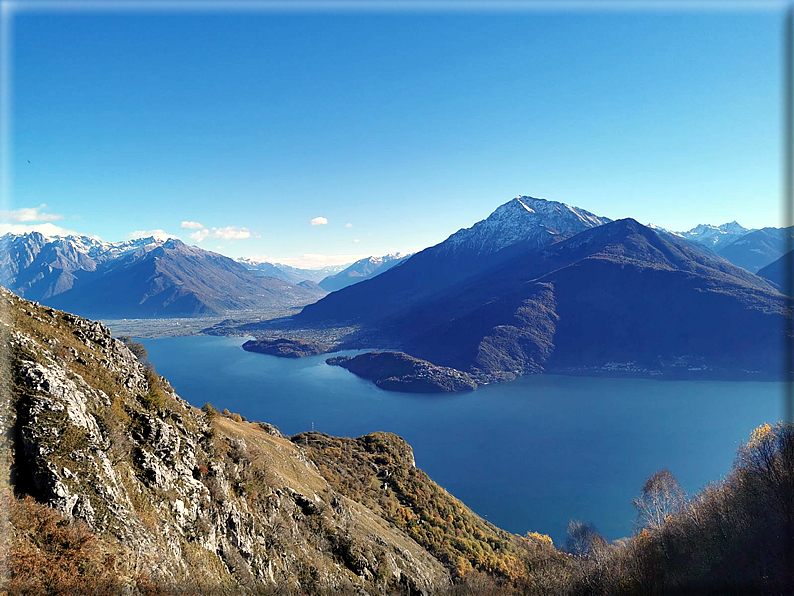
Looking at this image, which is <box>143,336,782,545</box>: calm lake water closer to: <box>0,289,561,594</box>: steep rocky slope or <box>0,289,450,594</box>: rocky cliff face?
<box>0,289,561,594</box>: steep rocky slope

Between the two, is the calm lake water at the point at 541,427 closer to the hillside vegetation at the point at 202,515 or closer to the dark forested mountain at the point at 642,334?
the dark forested mountain at the point at 642,334

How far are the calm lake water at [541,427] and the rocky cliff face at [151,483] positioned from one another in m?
55.6

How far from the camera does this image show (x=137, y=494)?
10.8 meters

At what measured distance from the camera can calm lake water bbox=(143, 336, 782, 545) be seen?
231ft

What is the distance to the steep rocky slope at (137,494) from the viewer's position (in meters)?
8.54

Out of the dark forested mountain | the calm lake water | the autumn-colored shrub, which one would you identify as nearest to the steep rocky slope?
the autumn-colored shrub

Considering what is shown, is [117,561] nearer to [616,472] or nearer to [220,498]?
[220,498]

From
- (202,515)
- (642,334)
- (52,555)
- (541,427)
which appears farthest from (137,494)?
(642,334)

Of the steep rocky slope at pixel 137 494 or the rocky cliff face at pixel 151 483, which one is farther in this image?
the rocky cliff face at pixel 151 483

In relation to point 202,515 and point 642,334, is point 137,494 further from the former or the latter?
point 642,334

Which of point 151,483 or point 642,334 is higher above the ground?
point 151,483

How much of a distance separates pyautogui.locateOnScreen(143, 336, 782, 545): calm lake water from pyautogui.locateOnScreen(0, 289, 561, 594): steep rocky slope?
5544 cm

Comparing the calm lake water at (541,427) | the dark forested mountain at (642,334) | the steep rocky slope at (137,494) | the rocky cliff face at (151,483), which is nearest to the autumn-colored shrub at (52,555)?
the steep rocky slope at (137,494)

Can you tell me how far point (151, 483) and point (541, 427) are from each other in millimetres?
104608
